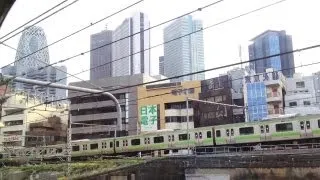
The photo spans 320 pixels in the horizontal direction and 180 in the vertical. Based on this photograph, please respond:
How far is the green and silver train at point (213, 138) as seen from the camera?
2863 centimetres

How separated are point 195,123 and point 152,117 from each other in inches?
220

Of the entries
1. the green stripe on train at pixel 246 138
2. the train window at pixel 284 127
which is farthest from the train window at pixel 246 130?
the train window at pixel 284 127

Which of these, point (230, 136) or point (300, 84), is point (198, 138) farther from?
→ point (300, 84)

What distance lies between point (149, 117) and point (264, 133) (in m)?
25.6

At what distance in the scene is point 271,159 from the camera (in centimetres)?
1955

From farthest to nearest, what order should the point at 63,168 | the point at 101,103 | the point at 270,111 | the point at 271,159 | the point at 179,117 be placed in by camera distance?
the point at 101,103, the point at 179,117, the point at 270,111, the point at 63,168, the point at 271,159

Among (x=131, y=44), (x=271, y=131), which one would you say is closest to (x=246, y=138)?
(x=271, y=131)

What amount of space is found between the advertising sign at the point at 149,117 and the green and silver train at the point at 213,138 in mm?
13508

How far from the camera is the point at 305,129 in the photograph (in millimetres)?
28375

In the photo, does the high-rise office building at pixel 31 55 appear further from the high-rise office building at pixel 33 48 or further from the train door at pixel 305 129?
the train door at pixel 305 129

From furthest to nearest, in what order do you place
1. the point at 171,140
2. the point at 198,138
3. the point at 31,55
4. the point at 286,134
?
the point at 171,140, the point at 198,138, the point at 286,134, the point at 31,55

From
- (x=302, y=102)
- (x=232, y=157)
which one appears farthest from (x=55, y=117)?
(x=232, y=157)

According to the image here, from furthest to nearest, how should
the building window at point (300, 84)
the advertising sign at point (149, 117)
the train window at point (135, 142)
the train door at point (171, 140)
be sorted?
the building window at point (300, 84) → the advertising sign at point (149, 117) → the train window at point (135, 142) → the train door at point (171, 140)

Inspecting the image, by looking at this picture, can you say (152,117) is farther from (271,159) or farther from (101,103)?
(271,159)
